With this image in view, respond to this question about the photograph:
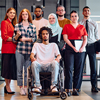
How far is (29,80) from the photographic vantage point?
341 cm

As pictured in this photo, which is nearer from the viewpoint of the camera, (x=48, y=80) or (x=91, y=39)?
(x=48, y=80)

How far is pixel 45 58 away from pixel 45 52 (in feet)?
0.31

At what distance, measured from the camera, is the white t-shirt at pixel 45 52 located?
362 cm

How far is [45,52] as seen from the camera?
144 inches

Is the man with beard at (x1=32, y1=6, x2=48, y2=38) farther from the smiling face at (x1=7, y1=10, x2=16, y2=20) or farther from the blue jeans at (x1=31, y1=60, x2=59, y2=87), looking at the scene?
the blue jeans at (x1=31, y1=60, x2=59, y2=87)

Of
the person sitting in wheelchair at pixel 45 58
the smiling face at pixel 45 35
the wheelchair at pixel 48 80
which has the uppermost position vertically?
the smiling face at pixel 45 35

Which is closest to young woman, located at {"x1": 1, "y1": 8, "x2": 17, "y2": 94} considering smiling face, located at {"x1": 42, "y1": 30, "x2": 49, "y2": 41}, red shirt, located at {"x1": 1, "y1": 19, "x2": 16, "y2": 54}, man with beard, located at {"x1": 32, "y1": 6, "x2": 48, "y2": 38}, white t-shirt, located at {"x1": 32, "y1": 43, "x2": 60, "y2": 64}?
red shirt, located at {"x1": 1, "y1": 19, "x2": 16, "y2": 54}

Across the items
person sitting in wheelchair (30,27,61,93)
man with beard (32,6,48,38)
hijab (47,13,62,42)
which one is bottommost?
person sitting in wheelchair (30,27,61,93)

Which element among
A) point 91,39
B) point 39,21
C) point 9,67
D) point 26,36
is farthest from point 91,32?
point 9,67

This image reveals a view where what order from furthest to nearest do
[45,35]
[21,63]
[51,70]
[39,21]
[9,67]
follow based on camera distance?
[39,21], [9,67], [21,63], [45,35], [51,70]

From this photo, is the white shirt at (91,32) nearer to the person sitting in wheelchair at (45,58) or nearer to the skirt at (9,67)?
the person sitting in wheelchair at (45,58)

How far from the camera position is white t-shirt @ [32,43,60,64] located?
11.9 ft

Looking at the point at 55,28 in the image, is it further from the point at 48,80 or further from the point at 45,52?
the point at 48,80

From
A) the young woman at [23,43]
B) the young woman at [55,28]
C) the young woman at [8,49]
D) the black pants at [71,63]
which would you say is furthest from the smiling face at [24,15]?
the black pants at [71,63]
